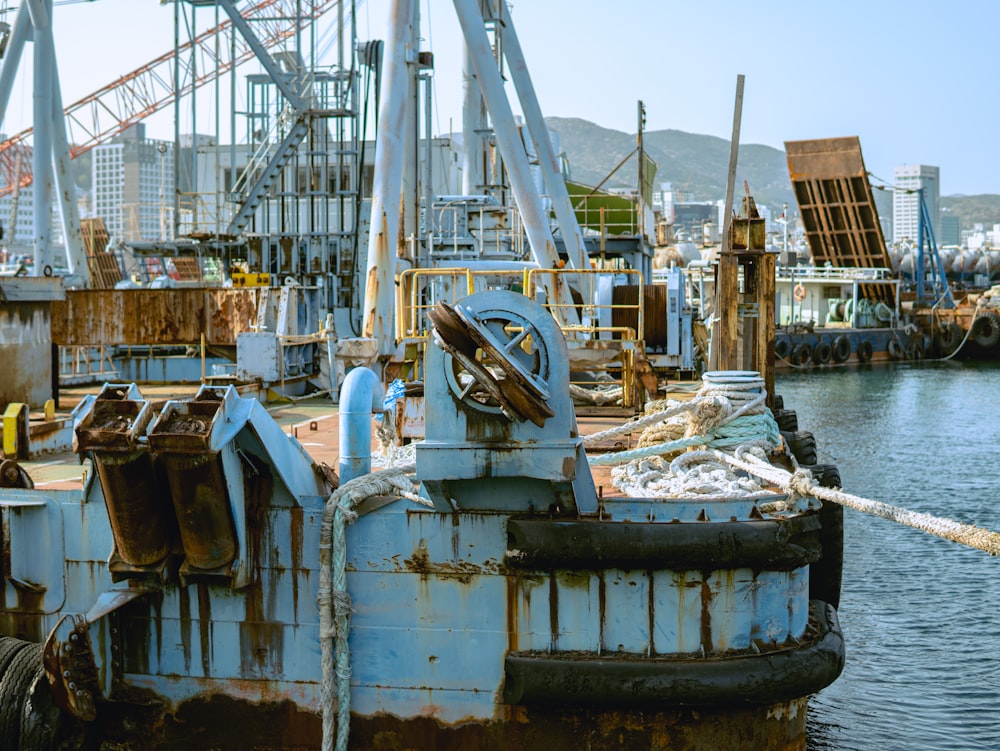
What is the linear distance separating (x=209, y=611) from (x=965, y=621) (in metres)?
10.2

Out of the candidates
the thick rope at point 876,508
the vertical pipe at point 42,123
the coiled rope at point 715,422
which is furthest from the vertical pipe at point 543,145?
the thick rope at point 876,508

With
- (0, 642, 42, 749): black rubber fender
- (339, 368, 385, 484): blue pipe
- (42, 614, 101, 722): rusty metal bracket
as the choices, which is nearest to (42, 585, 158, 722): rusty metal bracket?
(42, 614, 101, 722): rusty metal bracket

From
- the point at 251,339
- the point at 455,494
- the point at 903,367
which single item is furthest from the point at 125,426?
the point at 903,367

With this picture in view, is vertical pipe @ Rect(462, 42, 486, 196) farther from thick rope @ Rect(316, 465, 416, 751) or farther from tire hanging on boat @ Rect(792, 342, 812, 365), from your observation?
tire hanging on boat @ Rect(792, 342, 812, 365)

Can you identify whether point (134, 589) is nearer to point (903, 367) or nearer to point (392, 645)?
point (392, 645)

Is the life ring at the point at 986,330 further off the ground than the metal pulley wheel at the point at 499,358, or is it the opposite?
the metal pulley wheel at the point at 499,358

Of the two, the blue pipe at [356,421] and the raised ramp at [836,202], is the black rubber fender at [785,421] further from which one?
the raised ramp at [836,202]

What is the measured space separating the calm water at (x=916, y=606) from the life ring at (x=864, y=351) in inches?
1009

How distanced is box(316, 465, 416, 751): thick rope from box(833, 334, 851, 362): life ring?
51609mm

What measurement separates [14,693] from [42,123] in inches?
604

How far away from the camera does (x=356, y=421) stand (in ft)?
26.0

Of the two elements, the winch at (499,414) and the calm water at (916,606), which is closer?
the winch at (499,414)

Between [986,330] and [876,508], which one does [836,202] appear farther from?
[876,508]

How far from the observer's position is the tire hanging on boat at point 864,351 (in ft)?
189
